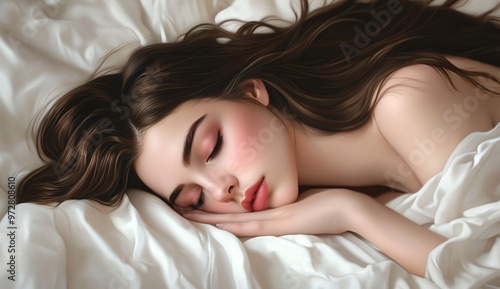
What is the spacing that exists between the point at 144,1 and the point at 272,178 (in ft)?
2.48

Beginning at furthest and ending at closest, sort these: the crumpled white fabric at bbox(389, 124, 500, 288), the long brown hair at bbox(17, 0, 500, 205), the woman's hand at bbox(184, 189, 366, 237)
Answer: the long brown hair at bbox(17, 0, 500, 205)
the woman's hand at bbox(184, 189, 366, 237)
the crumpled white fabric at bbox(389, 124, 500, 288)

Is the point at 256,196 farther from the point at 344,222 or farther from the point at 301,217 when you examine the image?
the point at 344,222

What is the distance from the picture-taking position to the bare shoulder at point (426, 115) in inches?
48.7

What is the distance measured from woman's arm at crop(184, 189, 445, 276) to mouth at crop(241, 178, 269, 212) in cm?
2

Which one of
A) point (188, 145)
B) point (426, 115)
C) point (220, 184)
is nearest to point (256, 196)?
point (220, 184)

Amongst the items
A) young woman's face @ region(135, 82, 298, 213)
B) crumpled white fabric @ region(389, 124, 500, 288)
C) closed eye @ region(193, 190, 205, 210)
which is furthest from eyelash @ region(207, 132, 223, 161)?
crumpled white fabric @ region(389, 124, 500, 288)

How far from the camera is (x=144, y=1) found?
5.34 feet

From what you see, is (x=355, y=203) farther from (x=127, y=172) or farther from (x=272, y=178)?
(x=127, y=172)

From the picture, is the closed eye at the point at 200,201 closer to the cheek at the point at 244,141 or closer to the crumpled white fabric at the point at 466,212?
the cheek at the point at 244,141

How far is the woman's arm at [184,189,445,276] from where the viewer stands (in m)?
1.12

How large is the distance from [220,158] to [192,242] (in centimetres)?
21

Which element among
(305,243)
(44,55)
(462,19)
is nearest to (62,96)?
(44,55)

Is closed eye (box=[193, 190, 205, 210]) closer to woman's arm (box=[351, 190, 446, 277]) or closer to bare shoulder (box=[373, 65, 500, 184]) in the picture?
woman's arm (box=[351, 190, 446, 277])

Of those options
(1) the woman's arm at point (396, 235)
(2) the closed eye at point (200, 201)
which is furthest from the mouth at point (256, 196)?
(1) the woman's arm at point (396, 235)
